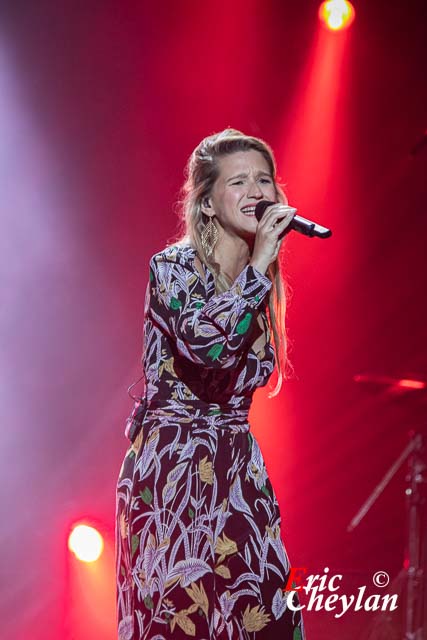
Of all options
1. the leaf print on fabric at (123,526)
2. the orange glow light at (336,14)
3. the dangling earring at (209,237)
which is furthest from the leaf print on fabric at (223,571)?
the orange glow light at (336,14)

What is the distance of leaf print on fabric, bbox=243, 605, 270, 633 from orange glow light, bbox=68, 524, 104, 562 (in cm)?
182

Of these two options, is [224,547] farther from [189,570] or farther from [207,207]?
[207,207]

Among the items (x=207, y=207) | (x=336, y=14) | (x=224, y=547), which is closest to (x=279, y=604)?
(x=224, y=547)

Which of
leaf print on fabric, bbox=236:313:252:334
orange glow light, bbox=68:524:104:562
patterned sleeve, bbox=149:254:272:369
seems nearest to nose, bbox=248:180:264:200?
patterned sleeve, bbox=149:254:272:369

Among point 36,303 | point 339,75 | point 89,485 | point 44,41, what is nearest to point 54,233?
point 36,303

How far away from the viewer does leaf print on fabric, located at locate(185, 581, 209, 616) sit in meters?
1.58

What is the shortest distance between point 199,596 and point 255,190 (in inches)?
36.9

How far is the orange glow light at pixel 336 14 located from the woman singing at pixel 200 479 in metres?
2.36

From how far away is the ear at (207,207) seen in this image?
6.25 ft

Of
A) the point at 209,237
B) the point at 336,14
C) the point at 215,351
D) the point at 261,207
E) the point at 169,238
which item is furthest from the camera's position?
the point at 336,14

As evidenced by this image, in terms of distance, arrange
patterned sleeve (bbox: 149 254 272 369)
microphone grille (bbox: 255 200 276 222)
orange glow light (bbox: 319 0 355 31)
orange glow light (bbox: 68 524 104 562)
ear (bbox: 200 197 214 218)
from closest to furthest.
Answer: patterned sleeve (bbox: 149 254 272 369)
microphone grille (bbox: 255 200 276 222)
ear (bbox: 200 197 214 218)
orange glow light (bbox: 68 524 104 562)
orange glow light (bbox: 319 0 355 31)

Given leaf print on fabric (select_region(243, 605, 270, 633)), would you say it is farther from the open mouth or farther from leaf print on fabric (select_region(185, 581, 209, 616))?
the open mouth

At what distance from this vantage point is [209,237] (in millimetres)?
1886

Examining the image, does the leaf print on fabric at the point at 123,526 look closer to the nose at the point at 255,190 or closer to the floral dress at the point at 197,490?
the floral dress at the point at 197,490
